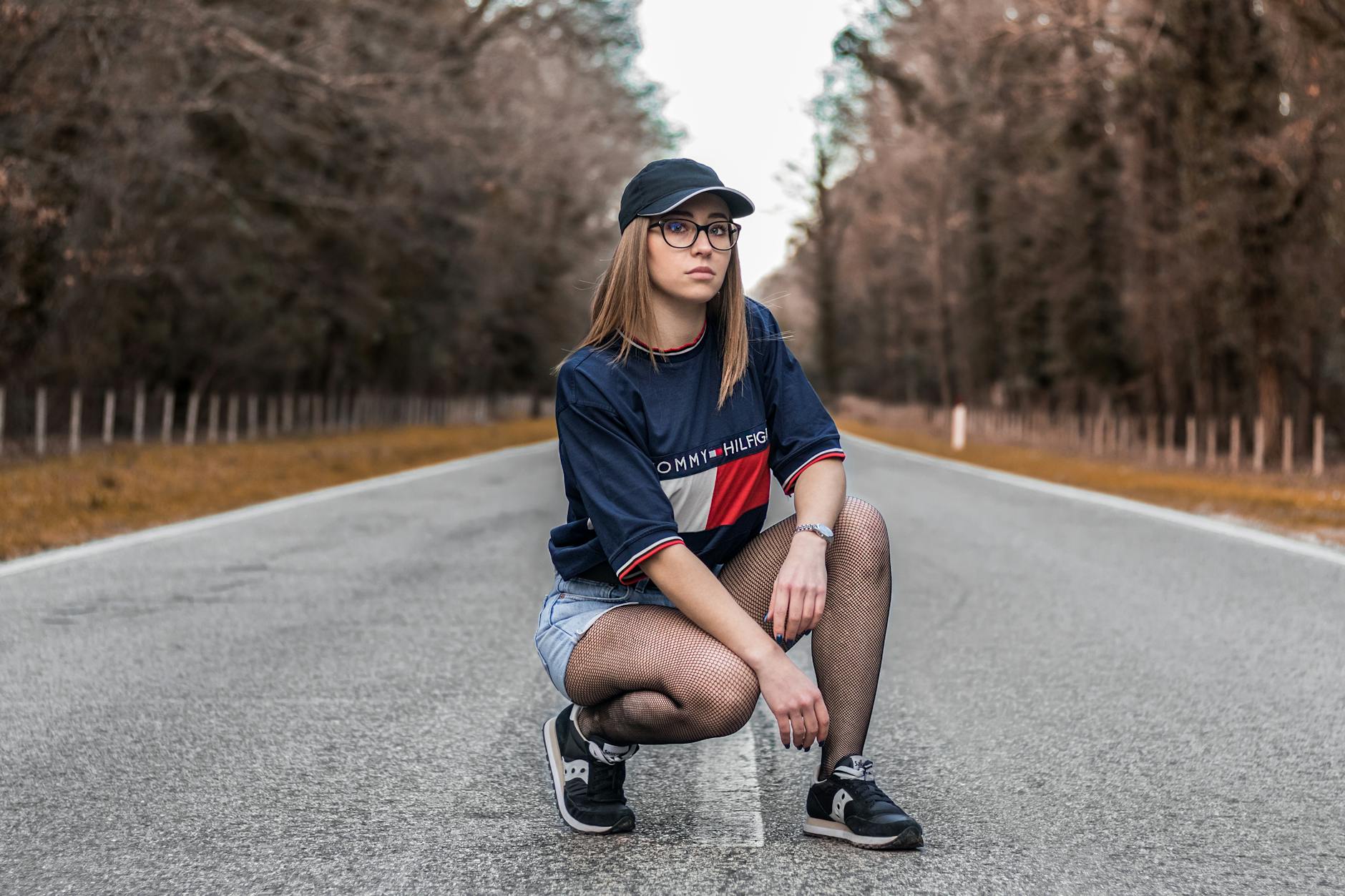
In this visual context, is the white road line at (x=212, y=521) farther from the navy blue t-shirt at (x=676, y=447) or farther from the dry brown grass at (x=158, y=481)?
the navy blue t-shirt at (x=676, y=447)

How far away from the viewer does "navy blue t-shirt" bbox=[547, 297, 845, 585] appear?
10.6 ft

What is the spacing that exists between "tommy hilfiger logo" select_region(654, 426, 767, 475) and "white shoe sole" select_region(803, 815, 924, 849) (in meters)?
0.94

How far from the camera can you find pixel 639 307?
3.38 metres

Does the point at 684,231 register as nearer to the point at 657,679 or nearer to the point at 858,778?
the point at 657,679

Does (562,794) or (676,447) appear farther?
(562,794)

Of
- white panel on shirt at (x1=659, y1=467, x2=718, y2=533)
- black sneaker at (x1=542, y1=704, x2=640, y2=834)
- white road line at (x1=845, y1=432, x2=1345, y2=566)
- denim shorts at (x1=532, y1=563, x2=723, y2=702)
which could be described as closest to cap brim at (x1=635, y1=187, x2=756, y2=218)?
white panel on shirt at (x1=659, y1=467, x2=718, y2=533)

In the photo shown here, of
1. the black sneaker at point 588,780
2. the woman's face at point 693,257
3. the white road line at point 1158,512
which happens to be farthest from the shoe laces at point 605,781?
the white road line at point 1158,512

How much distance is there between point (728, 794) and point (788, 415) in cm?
116

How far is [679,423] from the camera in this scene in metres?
3.39

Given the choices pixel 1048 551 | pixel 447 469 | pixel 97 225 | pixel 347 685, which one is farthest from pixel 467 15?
pixel 347 685

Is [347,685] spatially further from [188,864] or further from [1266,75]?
[1266,75]

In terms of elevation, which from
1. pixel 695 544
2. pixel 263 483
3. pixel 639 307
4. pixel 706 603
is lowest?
pixel 263 483

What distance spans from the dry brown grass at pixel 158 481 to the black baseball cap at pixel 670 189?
771 cm

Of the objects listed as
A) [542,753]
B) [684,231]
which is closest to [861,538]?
[684,231]
